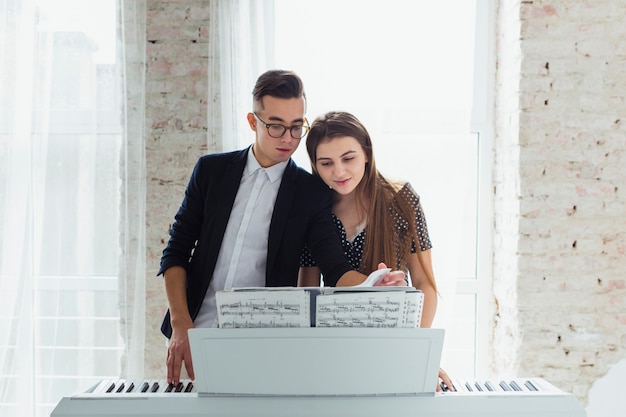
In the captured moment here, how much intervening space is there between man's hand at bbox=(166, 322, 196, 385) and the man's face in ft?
1.99

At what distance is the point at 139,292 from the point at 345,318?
5.87 feet

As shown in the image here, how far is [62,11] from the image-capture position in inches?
123

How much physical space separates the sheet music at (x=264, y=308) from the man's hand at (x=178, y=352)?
0.45 meters

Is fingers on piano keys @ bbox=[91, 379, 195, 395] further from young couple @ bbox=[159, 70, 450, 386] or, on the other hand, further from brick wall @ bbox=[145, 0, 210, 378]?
brick wall @ bbox=[145, 0, 210, 378]

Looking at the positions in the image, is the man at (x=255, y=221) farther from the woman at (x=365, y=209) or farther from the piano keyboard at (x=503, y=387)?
the piano keyboard at (x=503, y=387)

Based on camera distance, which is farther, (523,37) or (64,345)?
(64,345)

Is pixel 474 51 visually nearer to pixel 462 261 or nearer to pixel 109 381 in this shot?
pixel 462 261

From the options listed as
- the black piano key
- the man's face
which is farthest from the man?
the black piano key

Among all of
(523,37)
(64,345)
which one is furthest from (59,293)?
(523,37)

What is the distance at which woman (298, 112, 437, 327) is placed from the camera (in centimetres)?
204

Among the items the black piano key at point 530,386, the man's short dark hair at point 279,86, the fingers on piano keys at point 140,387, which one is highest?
the man's short dark hair at point 279,86

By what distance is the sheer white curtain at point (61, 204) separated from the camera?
309 cm

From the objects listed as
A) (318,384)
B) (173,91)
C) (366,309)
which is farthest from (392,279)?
(173,91)

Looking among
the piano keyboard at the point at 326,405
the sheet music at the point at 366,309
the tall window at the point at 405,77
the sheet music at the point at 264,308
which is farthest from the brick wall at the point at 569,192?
the sheet music at the point at 264,308
